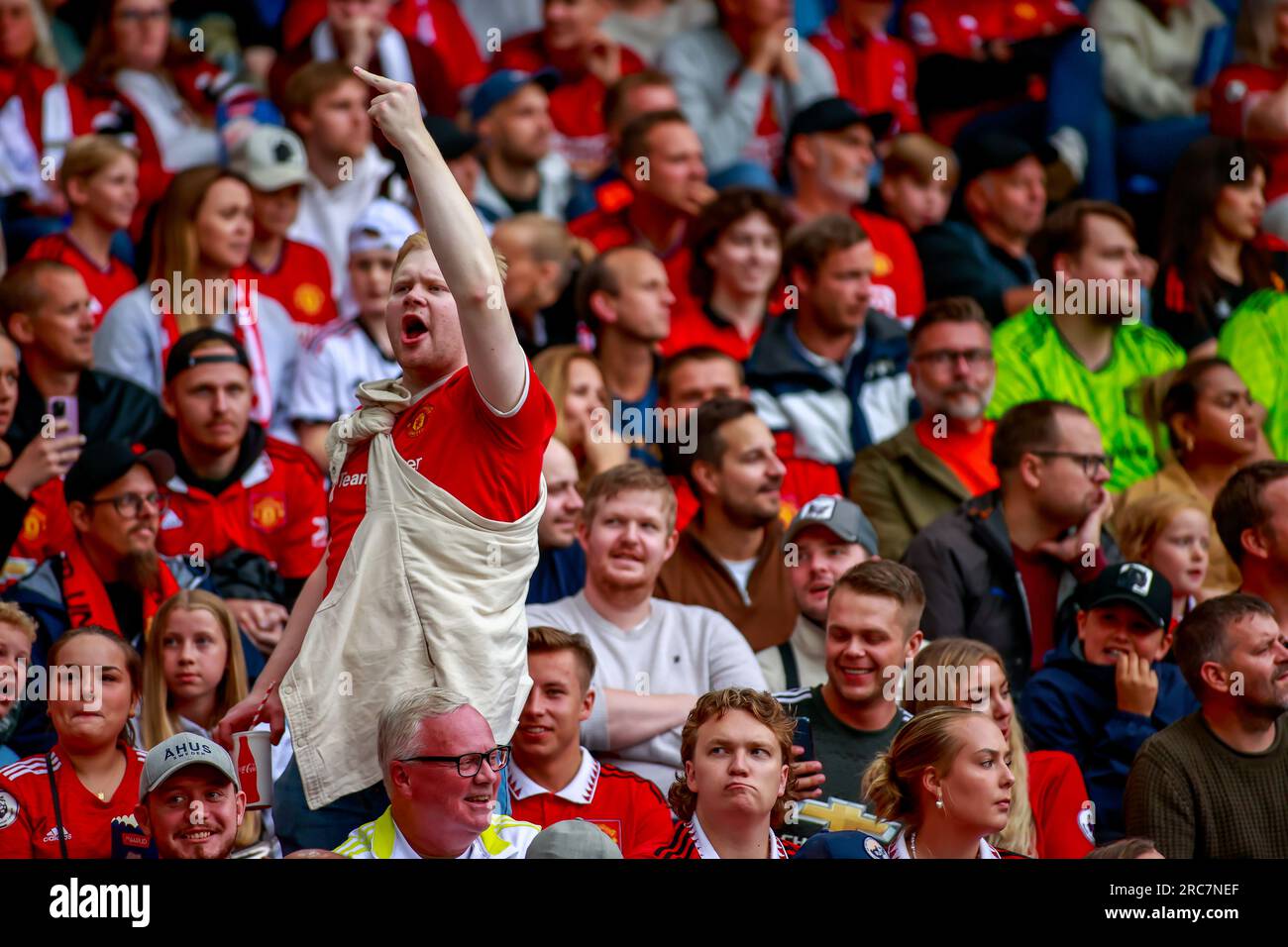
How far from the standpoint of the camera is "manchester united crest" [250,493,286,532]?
7.23 metres

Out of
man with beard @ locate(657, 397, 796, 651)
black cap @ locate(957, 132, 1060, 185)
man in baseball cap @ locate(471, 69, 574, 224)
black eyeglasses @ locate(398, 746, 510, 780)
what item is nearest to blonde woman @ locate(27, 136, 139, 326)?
man in baseball cap @ locate(471, 69, 574, 224)

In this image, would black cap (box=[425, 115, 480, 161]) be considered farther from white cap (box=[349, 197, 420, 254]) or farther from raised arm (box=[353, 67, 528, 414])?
raised arm (box=[353, 67, 528, 414])

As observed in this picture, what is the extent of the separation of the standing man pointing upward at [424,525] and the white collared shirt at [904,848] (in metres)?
1.03

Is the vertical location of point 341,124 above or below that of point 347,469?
above

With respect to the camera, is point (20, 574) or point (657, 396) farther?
point (657, 396)

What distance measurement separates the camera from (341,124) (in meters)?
9.21

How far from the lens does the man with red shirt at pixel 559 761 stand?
5641mm

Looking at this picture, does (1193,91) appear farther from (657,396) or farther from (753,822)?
(753,822)

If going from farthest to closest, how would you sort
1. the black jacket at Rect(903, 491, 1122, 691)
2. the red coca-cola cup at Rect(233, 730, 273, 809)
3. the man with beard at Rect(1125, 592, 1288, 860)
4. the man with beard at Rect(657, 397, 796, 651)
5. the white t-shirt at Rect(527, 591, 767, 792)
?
Answer: the man with beard at Rect(657, 397, 796, 651) → the black jacket at Rect(903, 491, 1122, 691) → the white t-shirt at Rect(527, 591, 767, 792) → the man with beard at Rect(1125, 592, 1288, 860) → the red coca-cola cup at Rect(233, 730, 273, 809)

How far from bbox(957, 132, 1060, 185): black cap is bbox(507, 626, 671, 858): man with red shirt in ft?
15.7

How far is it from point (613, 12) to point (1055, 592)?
543cm

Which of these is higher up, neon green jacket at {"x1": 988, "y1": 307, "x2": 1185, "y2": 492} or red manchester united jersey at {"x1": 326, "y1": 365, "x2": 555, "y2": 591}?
neon green jacket at {"x1": 988, "y1": 307, "x2": 1185, "y2": 492}
